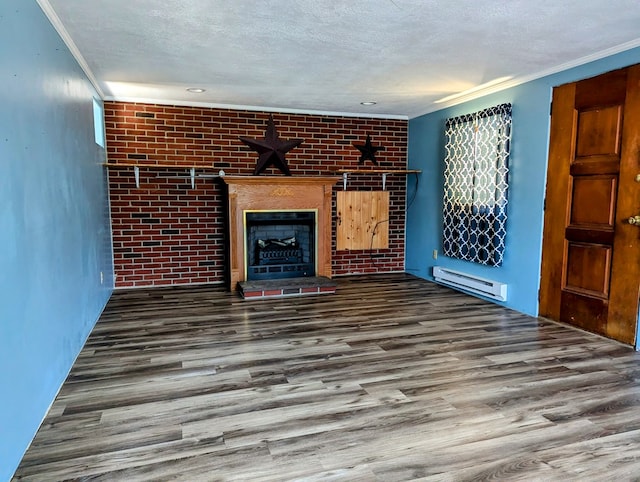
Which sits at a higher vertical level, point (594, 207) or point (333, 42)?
point (333, 42)

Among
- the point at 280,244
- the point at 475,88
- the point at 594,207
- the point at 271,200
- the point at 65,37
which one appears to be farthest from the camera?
the point at 280,244

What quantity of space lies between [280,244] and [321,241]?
1.63 ft

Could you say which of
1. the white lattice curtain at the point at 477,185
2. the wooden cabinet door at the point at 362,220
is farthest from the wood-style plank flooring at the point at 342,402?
the wooden cabinet door at the point at 362,220

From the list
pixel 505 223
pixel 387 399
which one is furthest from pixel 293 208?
pixel 387 399

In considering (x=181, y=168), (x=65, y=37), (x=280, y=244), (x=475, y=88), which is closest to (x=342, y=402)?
(x=65, y=37)

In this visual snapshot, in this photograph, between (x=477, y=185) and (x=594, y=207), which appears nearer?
(x=594, y=207)

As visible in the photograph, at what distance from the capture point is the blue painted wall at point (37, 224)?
1.68 m

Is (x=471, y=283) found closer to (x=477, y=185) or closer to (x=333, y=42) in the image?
(x=477, y=185)

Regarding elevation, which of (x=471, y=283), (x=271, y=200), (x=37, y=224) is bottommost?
(x=471, y=283)

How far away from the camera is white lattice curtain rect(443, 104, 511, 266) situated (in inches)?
160

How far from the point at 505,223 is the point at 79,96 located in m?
3.82

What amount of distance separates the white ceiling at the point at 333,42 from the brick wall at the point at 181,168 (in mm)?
589

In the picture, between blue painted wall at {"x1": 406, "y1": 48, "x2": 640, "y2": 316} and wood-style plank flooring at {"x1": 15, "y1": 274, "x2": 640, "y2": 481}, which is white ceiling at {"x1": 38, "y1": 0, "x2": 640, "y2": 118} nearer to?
blue painted wall at {"x1": 406, "y1": 48, "x2": 640, "y2": 316}

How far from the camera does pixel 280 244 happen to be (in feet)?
16.7
